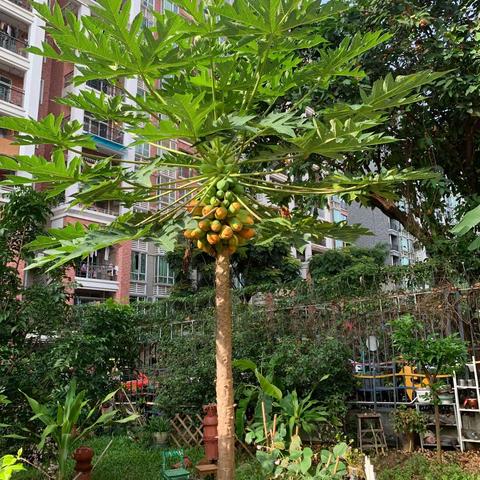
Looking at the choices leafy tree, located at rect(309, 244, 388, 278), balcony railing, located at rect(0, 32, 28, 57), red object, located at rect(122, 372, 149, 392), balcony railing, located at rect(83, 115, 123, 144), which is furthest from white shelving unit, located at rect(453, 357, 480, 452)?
balcony railing, located at rect(0, 32, 28, 57)

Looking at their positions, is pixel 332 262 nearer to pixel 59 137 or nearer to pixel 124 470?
pixel 124 470

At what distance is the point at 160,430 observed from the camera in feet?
26.4

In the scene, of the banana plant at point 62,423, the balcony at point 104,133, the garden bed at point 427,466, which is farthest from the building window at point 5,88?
the garden bed at point 427,466

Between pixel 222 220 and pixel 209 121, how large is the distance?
641 mm

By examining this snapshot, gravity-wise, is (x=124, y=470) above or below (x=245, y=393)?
below

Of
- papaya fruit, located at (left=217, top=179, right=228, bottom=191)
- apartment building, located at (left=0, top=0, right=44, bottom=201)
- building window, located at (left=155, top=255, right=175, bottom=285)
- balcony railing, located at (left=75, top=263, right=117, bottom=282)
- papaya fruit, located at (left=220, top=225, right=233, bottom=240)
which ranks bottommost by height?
papaya fruit, located at (left=220, top=225, right=233, bottom=240)

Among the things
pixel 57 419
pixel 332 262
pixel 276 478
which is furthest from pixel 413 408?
pixel 332 262

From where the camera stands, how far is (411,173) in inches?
119

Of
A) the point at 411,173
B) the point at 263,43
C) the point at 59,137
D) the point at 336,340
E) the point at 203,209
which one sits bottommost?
the point at 336,340

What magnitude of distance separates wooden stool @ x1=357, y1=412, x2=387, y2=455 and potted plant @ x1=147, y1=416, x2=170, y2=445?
3.25 metres

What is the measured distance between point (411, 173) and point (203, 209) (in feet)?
4.45

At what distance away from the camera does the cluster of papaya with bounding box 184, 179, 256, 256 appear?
116 inches

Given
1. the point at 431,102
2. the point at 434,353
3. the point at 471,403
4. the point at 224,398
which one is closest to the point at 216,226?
the point at 224,398

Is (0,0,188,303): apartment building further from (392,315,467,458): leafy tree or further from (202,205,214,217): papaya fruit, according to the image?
(202,205,214,217): papaya fruit
